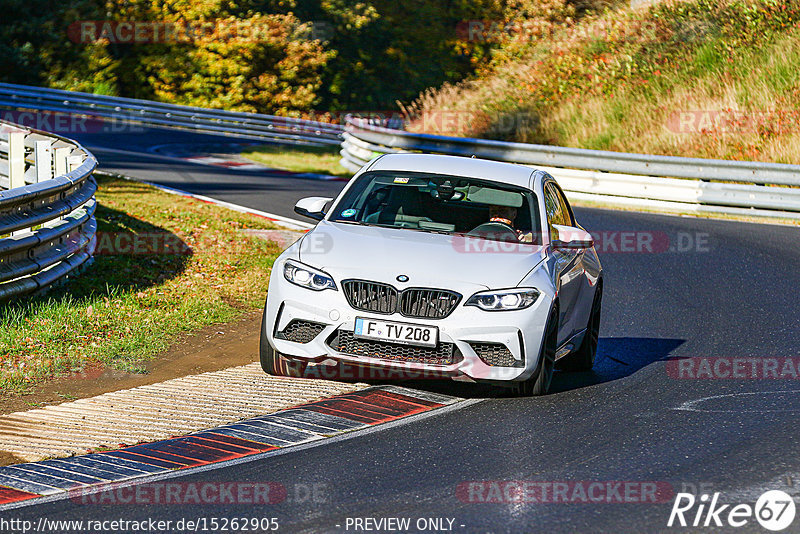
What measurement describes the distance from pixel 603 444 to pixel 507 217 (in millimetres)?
2546

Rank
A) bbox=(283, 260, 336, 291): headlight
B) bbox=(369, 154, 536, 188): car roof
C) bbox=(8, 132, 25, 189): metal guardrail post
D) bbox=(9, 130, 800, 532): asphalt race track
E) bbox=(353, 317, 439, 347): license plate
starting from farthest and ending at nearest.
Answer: bbox=(8, 132, 25, 189): metal guardrail post
bbox=(369, 154, 536, 188): car roof
bbox=(283, 260, 336, 291): headlight
bbox=(353, 317, 439, 347): license plate
bbox=(9, 130, 800, 532): asphalt race track

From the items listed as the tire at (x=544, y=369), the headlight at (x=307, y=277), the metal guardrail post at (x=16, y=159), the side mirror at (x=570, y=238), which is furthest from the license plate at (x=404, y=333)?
the metal guardrail post at (x=16, y=159)

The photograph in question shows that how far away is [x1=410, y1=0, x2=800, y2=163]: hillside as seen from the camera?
24906 mm

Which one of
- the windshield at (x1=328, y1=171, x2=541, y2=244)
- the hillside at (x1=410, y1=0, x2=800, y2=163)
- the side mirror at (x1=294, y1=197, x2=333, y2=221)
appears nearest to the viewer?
the windshield at (x1=328, y1=171, x2=541, y2=244)

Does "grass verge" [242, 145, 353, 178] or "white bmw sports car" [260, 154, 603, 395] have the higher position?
"white bmw sports car" [260, 154, 603, 395]

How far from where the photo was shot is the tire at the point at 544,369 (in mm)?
7608

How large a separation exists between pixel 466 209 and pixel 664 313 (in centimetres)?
339

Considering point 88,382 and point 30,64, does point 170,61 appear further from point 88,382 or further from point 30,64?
point 88,382

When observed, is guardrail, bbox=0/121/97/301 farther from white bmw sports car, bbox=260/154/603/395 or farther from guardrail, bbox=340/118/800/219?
guardrail, bbox=340/118/800/219

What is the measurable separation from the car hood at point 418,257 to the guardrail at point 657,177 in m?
12.1

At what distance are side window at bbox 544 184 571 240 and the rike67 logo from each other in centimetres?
334

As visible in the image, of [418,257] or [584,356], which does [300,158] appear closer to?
[584,356]

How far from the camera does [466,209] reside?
8.90m

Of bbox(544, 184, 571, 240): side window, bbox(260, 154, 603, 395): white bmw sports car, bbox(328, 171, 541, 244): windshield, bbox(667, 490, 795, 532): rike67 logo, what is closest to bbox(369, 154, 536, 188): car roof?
bbox(328, 171, 541, 244): windshield
